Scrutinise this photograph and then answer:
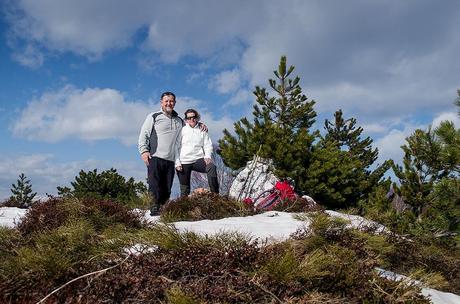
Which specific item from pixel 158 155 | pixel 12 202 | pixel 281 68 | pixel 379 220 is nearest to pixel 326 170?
pixel 281 68

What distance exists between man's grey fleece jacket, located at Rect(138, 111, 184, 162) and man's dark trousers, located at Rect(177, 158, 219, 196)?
0.63m

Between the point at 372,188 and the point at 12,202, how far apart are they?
11.6m

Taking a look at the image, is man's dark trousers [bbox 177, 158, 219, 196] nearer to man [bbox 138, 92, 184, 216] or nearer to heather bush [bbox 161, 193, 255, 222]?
man [bbox 138, 92, 184, 216]

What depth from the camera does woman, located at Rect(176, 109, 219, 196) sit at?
882 cm

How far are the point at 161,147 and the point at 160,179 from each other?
0.63 metres

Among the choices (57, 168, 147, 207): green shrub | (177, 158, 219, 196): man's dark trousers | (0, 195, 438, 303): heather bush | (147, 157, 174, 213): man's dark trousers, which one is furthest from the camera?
(57, 168, 147, 207): green shrub

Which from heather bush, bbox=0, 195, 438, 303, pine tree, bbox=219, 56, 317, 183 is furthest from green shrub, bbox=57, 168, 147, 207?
heather bush, bbox=0, 195, 438, 303

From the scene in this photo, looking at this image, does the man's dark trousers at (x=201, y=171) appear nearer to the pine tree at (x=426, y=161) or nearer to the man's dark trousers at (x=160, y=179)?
the man's dark trousers at (x=160, y=179)

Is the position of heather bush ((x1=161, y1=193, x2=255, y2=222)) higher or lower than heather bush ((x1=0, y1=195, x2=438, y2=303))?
higher

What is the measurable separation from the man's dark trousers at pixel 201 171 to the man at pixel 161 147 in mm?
503

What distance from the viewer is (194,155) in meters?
8.90

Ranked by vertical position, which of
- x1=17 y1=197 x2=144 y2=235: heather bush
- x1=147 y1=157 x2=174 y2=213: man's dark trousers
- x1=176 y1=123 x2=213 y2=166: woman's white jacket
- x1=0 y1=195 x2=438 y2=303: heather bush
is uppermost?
x1=176 y1=123 x2=213 y2=166: woman's white jacket

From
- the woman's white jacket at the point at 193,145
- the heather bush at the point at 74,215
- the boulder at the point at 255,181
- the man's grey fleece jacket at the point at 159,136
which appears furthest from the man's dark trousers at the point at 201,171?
the heather bush at the point at 74,215

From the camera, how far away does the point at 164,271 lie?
302cm
